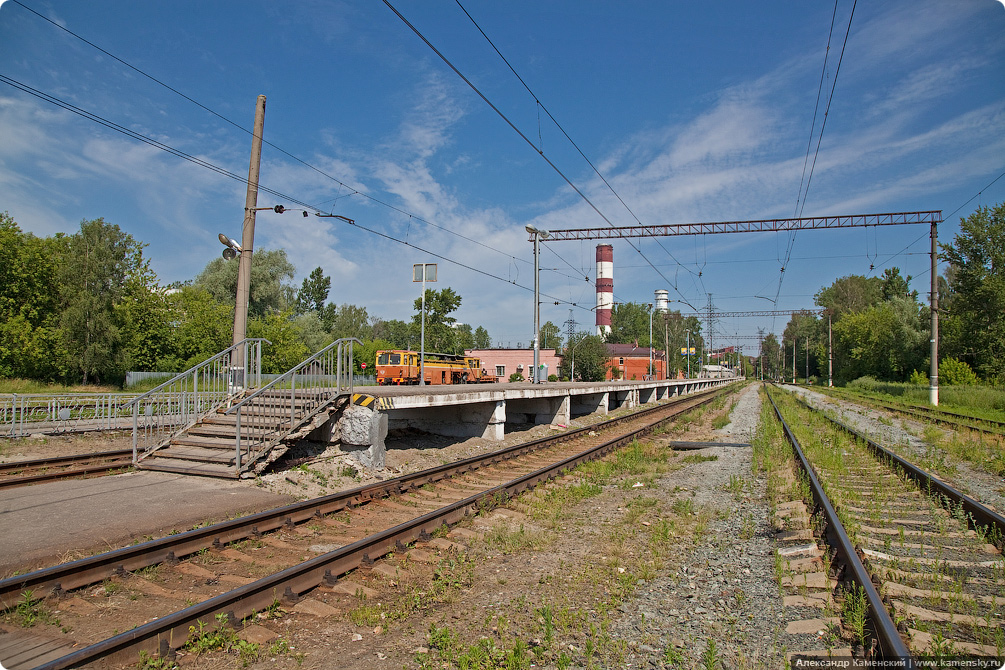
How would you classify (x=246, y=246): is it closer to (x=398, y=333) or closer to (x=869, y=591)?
(x=869, y=591)

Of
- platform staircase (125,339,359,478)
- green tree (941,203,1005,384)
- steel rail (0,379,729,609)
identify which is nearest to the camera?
steel rail (0,379,729,609)

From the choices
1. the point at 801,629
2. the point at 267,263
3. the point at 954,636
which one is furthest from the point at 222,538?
the point at 267,263

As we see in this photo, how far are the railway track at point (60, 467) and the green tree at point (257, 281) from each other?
43.3 metres

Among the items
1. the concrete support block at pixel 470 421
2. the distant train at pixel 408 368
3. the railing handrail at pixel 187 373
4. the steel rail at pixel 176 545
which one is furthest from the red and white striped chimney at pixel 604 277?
the steel rail at pixel 176 545

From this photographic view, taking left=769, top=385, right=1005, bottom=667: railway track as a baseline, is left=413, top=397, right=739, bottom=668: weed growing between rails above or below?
below

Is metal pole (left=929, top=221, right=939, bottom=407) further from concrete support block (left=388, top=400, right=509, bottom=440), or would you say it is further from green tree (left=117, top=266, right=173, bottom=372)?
green tree (left=117, top=266, right=173, bottom=372)

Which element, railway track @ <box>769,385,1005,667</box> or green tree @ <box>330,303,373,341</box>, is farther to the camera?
green tree @ <box>330,303,373,341</box>

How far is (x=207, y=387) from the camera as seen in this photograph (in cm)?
1238

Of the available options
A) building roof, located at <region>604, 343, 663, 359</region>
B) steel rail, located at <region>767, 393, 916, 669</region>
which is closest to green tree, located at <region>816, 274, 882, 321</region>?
building roof, located at <region>604, 343, 663, 359</region>

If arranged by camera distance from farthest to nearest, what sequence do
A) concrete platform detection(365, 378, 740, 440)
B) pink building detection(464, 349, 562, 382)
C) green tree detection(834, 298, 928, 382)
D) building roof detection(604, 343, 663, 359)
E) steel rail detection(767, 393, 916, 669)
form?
building roof detection(604, 343, 663, 359) → pink building detection(464, 349, 562, 382) → green tree detection(834, 298, 928, 382) → concrete platform detection(365, 378, 740, 440) → steel rail detection(767, 393, 916, 669)

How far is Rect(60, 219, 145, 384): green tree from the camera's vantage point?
35312mm

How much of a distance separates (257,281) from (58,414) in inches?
1598

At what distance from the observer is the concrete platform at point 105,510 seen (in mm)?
5824

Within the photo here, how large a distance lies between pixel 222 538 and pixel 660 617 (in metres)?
4.64
